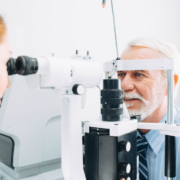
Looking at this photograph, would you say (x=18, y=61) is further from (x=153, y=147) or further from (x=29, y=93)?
(x=153, y=147)

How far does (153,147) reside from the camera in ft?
3.17

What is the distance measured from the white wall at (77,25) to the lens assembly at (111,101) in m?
0.66

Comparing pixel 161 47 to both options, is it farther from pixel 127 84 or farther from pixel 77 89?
pixel 77 89

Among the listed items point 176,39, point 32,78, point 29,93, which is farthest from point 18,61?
point 176,39

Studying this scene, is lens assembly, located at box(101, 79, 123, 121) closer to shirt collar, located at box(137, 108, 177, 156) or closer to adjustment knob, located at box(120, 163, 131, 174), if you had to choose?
adjustment knob, located at box(120, 163, 131, 174)

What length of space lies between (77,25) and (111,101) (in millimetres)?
883

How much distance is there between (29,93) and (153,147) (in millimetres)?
641

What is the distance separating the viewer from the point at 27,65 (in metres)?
0.49

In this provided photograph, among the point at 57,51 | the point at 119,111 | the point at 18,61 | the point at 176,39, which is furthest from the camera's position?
the point at 176,39

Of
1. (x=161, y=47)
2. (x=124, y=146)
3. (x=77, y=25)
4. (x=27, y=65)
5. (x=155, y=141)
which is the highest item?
(x=77, y=25)

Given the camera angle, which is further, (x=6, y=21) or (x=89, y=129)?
(x=6, y=21)

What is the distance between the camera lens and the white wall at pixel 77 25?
1.09m

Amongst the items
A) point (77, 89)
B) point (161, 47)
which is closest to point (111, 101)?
point (77, 89)

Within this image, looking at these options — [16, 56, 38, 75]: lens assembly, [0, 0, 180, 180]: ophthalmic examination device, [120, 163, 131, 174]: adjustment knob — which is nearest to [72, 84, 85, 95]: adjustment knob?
[0, 0, 180, 180]: ophthalmic examination device
